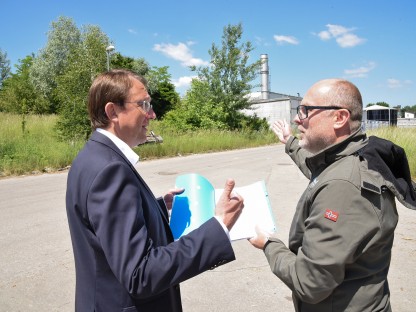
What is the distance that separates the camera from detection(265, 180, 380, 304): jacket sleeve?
4.89 ft

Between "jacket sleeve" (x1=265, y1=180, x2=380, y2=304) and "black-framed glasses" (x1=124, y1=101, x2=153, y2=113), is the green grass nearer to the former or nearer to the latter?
"jacket sleeve" (x1=265, y1=180, x2=380, y2=304)

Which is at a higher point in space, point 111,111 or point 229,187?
point 111,111

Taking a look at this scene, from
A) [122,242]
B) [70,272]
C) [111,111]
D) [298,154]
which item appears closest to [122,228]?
[122,242]

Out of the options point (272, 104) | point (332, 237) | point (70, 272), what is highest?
point (272, 104)

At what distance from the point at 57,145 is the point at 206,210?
1561cm

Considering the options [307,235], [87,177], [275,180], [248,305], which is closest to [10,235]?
[248,305]

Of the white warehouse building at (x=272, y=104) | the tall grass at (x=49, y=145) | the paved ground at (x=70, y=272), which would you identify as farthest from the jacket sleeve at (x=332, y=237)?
the white warehouse building at (x=272, y=104)

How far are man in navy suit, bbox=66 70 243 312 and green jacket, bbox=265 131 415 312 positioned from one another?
0.35 metres

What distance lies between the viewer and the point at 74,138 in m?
17.9

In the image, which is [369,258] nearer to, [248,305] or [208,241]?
[208,241]

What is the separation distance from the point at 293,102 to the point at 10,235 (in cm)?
4902

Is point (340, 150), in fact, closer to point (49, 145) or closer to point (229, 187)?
point (229, 187)

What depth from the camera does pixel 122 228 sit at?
1341 mm

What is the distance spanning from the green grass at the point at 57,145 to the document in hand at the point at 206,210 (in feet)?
32.0
